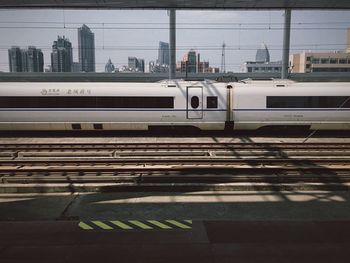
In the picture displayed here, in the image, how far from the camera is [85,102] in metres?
18.9

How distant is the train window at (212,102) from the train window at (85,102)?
1.80 m

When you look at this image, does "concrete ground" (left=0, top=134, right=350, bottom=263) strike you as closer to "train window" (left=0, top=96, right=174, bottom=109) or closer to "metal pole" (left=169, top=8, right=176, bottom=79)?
"train window" (left=0, top=96, right=174, bottom=109)

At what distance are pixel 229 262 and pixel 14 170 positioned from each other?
8.32 meters

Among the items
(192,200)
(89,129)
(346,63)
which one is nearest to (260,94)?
(89,129)

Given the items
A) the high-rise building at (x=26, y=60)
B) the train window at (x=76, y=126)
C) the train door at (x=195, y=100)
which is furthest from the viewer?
the high-rise building at (x=26, y=60)

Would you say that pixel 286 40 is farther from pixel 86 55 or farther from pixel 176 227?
pixel 86 55

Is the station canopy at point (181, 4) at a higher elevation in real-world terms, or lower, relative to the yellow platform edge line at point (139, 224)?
higher

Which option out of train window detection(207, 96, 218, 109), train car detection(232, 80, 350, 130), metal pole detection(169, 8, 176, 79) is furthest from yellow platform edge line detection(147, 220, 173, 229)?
metal pole detection(169, 8, 176, 79)

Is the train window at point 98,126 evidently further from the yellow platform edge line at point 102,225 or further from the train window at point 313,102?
the yellow platform edge line at point 102,225

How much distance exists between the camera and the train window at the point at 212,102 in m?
18.9

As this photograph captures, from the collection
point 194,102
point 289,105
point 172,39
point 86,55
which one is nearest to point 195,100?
point 194,102

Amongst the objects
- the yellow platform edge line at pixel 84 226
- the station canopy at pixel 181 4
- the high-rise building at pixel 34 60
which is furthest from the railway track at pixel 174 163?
the high-rise building at pixel 34 60

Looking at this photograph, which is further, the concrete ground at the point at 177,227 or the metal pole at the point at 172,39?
the metal pole at the point at 172,39

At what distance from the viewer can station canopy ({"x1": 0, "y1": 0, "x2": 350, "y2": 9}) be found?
1566 cm
